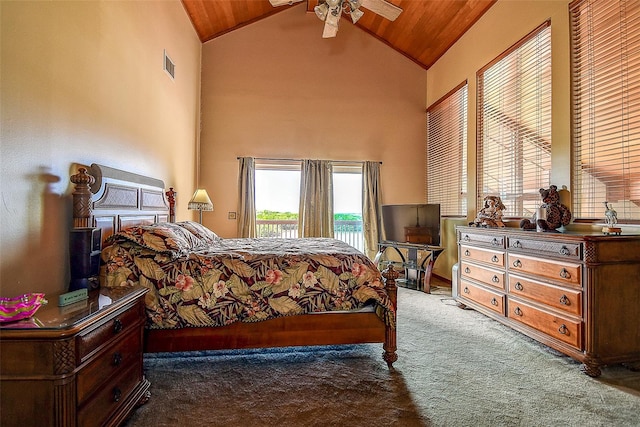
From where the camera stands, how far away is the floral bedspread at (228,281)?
77.9 inches

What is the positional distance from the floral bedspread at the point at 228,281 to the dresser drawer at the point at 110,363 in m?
0.34

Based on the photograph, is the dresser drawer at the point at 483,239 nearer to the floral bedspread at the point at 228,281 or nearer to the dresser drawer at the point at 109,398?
the floral bedspread at the point at 228,281

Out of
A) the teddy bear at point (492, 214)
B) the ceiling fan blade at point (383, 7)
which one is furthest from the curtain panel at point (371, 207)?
the ceiling fan blade at point (383, 7)

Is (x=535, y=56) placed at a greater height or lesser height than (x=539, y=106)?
greater

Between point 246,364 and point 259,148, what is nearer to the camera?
point 246,364

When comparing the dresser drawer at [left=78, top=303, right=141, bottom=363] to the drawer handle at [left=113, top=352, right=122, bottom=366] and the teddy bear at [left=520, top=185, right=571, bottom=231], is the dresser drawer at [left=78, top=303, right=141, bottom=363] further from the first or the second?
the teddy bear at [left=520, top=185, right=571, bottom=231]

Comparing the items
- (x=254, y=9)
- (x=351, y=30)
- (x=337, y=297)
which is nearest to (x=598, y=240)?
(x=337, y=297)

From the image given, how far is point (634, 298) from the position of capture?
2.06m

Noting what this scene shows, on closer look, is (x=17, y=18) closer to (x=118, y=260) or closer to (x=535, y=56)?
(x=118, y=260)

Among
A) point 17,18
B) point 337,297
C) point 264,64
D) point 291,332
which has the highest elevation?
point 264,64

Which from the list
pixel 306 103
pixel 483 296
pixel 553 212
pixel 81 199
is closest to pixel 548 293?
pixel 553 212

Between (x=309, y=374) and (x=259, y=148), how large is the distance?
394 cm

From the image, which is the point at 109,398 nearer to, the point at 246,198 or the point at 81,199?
the point at 81,199

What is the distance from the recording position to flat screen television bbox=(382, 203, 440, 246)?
434cm
